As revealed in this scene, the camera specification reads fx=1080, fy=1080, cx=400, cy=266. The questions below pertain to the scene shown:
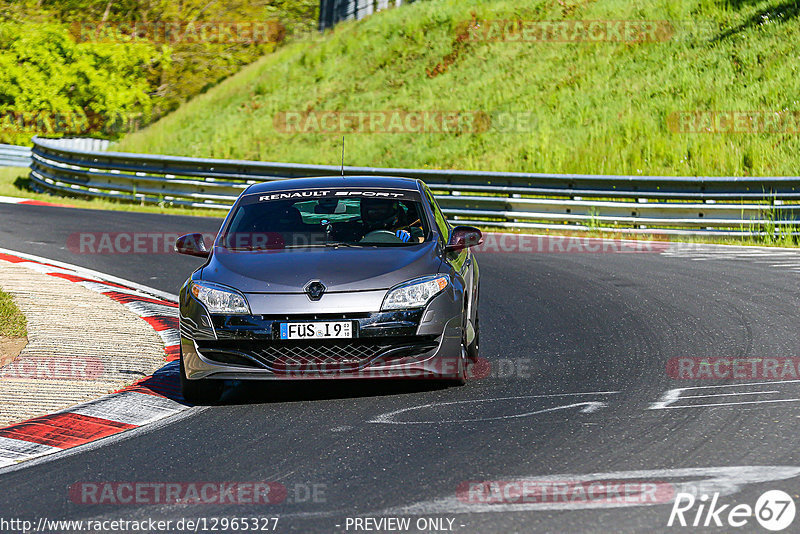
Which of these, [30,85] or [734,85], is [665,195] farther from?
[30,85]

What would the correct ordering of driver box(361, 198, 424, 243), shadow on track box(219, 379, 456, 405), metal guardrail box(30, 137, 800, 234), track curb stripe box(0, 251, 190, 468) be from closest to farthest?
track curb stripe box(0, 251, 190, 468) < shadow on track box(219, 379, 456, 405) < driver box(361, 198, 424, 243) < metal guardrail box(30, 137, 800, 234)

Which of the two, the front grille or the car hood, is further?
the car hood

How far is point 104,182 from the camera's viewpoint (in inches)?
976

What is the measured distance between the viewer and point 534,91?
104 feet

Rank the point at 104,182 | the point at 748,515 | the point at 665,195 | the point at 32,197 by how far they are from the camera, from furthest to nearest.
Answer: the point at 32,197 → the point at 104,182 → the point at 665,195 → the point at 748,515

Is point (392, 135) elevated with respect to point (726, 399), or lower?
elevated

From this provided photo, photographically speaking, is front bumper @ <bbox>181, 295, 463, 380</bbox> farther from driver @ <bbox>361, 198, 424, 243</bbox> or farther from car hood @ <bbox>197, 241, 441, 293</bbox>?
driver @ <bbox>361, 198, 424, 243</bbox>

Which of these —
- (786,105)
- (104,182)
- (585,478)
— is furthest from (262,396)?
(786,105)

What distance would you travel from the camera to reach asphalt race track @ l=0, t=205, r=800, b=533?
484 centimetres

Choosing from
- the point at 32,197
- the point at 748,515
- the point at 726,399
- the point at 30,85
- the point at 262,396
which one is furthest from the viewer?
the point at 30,85

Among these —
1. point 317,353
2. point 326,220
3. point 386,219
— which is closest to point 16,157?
point 326,220

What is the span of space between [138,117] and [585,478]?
45712 millimetres

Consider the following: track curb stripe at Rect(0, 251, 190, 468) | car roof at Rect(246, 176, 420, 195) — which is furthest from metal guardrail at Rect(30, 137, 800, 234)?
track curb stripe at Rect(0, 251, 190, 468)

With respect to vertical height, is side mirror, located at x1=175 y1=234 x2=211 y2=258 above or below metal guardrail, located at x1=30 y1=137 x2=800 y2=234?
below
